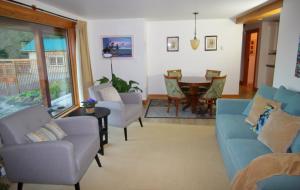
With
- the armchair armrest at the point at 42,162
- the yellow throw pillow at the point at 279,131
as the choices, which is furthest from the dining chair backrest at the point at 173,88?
the armchair armrest at the point at 42,162

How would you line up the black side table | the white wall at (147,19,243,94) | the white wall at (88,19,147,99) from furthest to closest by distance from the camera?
1. the white wall at (147,19,243,94)
2. the white wall at (88,19,147,99)
3. the black side table

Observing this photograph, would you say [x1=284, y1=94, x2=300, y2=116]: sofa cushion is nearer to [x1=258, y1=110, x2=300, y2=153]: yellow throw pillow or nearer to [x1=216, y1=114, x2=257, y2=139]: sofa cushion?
[x1=258, y1=110, x2=300, y2=153]: yellow throw pillow

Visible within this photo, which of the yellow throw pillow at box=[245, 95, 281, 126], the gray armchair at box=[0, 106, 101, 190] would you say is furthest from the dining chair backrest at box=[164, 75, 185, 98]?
the gray armchair at box=[0, 106, 101, 190]

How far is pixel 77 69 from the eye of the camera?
479 cm

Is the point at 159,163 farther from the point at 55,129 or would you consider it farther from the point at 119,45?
the point at 119,45

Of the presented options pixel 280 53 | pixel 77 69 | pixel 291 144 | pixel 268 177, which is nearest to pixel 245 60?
pixel 280 53

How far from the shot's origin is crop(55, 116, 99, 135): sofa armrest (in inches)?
99.2

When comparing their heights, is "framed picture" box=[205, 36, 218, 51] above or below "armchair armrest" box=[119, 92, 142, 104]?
above

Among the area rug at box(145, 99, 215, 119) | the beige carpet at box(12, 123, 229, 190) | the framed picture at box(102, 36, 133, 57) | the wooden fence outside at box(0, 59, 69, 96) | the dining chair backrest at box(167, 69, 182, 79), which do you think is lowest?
the beige carpet at box(12, 123, 229, 190)

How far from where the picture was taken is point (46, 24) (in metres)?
3.64

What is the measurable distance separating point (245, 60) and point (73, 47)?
621 centimetres

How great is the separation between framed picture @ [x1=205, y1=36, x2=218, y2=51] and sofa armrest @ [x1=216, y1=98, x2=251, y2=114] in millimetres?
3089

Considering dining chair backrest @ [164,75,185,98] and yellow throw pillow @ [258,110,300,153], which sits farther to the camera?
dining chair backrest @ [164,75,185,98]

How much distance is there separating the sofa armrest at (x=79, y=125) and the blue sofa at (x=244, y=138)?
1553 millimetres
